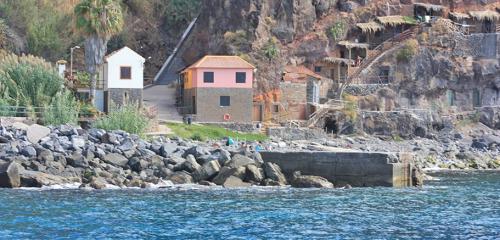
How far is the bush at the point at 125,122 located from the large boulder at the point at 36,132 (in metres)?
6.08

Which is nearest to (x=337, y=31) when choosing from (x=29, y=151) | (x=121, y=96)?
(x=121, y=96)

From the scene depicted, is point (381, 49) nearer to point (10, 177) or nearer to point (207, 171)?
point (207, 171)

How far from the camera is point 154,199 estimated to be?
4119cm

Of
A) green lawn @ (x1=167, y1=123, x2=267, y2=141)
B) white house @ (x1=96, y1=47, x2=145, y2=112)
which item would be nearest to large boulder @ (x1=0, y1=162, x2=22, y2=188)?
A: green lawn @ (x1=167, y1=123, x2=267, y2=141)

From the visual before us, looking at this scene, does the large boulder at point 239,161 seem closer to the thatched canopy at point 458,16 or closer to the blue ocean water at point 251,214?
the blue ocean water at point 251,214

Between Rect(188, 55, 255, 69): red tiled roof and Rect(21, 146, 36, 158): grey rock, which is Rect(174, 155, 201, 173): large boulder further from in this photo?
Rect(188, 55, 255, 69): red tiled roof

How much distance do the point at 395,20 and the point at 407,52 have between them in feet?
11.9

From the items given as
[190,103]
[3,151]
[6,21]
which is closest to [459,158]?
[190,103]

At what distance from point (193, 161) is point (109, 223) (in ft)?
49.5

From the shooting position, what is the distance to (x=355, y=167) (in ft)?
158

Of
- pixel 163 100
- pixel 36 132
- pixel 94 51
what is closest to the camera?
pixel 36 132

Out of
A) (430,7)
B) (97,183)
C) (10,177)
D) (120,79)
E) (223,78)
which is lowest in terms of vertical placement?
(97,183)

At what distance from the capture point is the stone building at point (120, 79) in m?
69.9

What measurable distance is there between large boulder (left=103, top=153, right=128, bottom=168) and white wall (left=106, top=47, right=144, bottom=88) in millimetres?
21005
